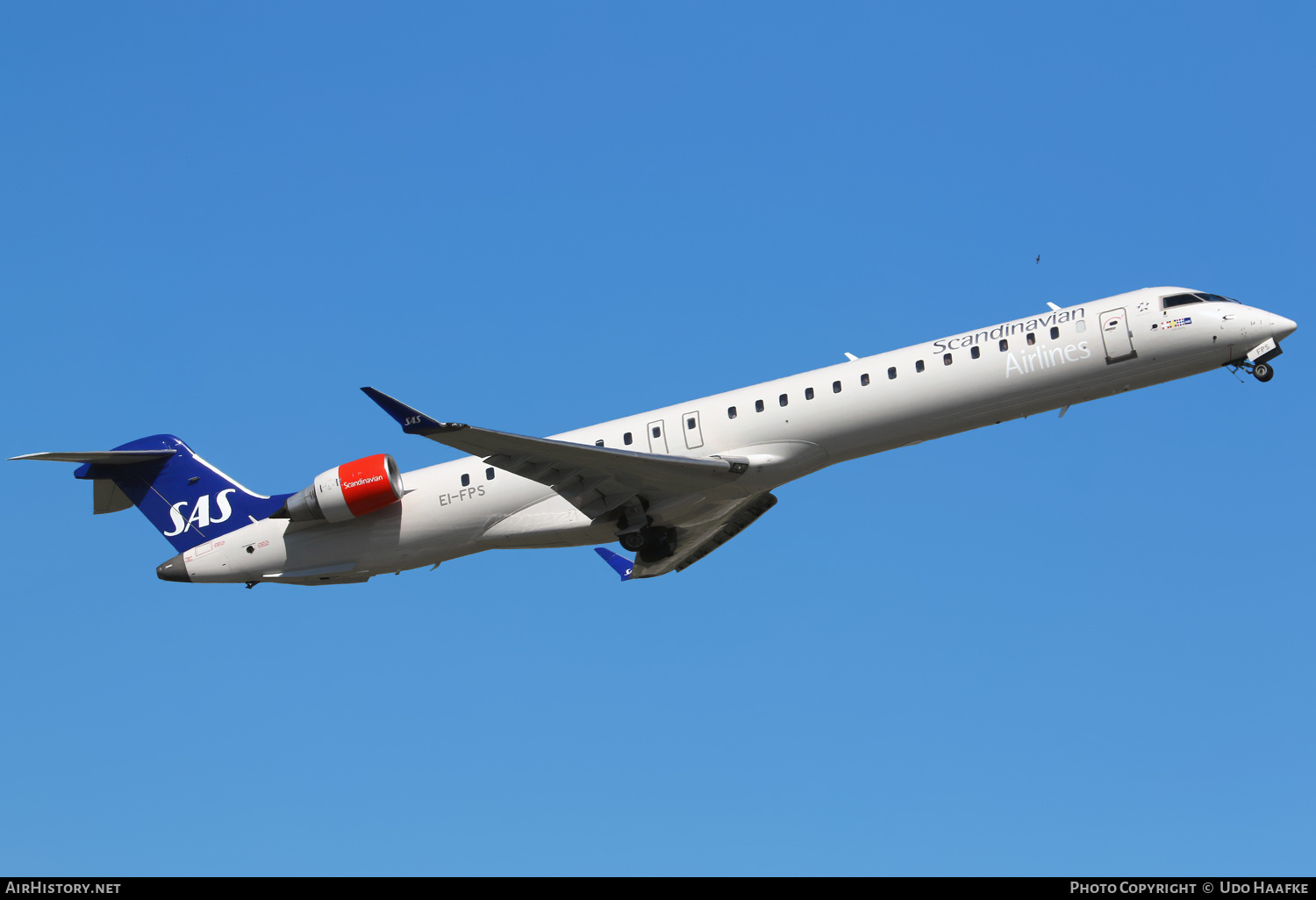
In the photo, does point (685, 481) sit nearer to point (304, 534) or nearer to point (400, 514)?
point (400, 514)

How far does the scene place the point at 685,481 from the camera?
939 inches

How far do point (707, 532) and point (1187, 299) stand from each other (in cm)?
989

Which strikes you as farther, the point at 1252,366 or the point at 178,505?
the point at 178,505

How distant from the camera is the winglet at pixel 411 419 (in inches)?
823

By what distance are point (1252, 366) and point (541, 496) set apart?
41.2 feet

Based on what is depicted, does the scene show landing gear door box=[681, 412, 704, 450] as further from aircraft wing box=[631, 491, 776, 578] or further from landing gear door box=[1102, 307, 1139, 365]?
landing gear door box=[1102, 307, 1139, 365]

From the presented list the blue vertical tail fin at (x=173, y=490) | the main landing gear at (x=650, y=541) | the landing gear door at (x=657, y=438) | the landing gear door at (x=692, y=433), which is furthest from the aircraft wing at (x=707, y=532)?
the blue vertical tail fin at (x=173, y=490)

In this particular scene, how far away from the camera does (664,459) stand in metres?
23.1

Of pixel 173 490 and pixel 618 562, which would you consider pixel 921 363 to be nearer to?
pixel 618 562
